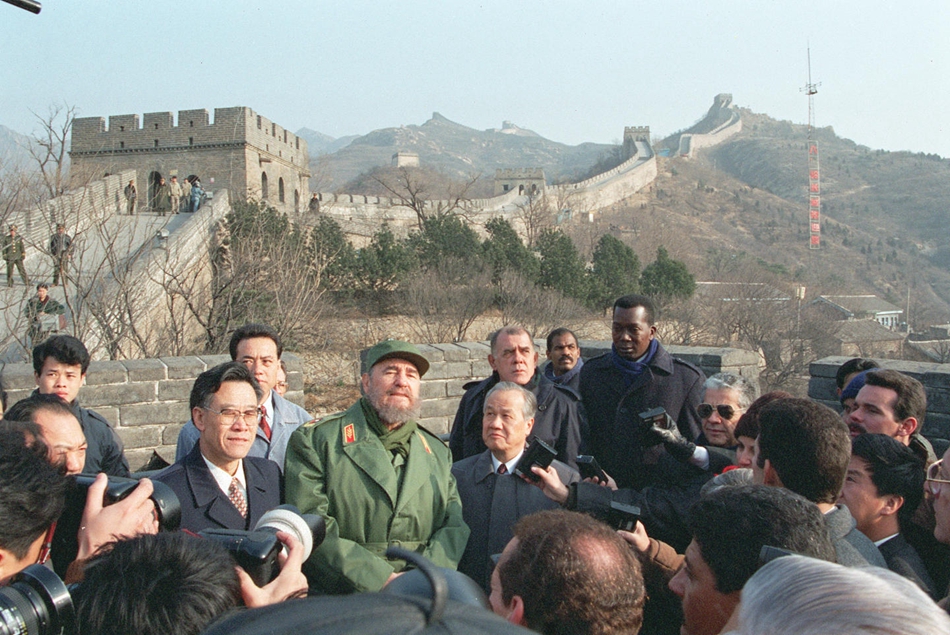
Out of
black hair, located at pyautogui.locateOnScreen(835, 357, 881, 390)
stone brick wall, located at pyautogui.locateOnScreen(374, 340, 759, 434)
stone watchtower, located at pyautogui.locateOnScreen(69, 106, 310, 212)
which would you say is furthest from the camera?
stone watchtower, located at pyautogui.locateOnScreen(69, 106, 310, 212)

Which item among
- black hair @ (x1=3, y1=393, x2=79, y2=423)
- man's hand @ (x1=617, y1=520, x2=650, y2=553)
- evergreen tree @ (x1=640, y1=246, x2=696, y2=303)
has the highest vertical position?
evergreen tree @ (x1=640, y1=246, x2=696, y2=303)

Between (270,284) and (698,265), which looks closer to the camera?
(270,284)

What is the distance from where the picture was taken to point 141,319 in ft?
42.2

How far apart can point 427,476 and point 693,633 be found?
4.82 ft

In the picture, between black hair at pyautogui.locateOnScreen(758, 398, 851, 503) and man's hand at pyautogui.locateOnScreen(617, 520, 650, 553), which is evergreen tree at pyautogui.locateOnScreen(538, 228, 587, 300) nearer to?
black hair at pyautogui.locateOnScreen(758, 398, 851, 503)

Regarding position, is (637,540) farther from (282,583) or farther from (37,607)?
(37,607)

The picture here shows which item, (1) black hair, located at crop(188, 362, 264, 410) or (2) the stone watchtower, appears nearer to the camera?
(1) black hair, located at crop(188, 362, 264, 410)

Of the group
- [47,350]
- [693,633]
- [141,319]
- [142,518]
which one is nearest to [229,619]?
[142,518]

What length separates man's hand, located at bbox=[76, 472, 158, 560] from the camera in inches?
81.7

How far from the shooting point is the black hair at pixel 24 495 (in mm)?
1917

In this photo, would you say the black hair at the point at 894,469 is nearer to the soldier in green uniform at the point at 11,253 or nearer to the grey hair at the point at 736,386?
the grey hair at the point at 736,386

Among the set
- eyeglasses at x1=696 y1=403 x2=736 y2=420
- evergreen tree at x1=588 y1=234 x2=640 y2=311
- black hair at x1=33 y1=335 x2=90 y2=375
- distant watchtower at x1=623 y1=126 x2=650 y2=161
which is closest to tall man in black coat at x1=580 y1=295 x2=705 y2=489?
eyeglasses at x1=696 y1=403 x2=736 y2=420

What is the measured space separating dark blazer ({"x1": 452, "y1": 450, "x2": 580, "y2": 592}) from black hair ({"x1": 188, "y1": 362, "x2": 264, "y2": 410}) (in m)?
1.16

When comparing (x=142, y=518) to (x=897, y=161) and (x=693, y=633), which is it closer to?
(x=693, y=633)
